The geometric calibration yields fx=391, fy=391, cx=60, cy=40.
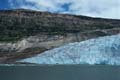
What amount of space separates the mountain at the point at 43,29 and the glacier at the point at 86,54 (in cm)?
189

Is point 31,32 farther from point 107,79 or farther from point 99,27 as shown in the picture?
point 107,79

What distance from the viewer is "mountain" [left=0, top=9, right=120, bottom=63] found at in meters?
56.5

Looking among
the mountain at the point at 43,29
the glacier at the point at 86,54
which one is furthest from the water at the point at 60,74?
the mountain at the point at 43,29

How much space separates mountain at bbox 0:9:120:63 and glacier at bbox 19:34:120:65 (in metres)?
1.89

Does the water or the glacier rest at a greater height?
the water

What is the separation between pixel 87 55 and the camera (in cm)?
5297

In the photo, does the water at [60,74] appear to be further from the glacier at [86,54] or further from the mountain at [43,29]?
the mountain at [43,29]

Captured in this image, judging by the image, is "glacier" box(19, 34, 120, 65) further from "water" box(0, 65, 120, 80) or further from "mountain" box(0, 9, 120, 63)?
"water" box(0, 65, 120, 80)

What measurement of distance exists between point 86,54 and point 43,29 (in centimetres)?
916

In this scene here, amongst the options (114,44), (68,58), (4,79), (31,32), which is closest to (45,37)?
(31,32)

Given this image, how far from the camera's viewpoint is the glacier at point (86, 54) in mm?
52062

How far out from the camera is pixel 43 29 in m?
59.0

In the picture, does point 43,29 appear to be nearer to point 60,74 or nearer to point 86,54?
point 86,54

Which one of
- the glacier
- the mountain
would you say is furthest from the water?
the mountain
